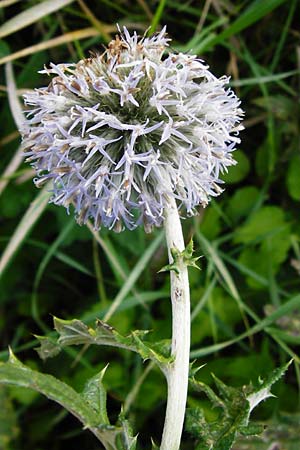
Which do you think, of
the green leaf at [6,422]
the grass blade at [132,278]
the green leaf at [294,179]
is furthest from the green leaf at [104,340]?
the green leaf at [294,179]

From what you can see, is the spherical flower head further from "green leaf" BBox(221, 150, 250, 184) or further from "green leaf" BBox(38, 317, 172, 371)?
"green leaf" BBox(221, 150, 250, 184)

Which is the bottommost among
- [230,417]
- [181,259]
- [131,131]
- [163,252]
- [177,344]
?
[230,417]

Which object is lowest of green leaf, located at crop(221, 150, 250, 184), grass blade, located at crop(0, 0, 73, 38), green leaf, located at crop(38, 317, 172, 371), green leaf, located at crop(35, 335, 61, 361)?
green leaf, located at crop(38, 317, 172, 371)

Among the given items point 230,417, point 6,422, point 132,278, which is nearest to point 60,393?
point 230,417

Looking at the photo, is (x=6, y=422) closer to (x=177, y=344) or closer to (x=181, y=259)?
(x=177, y=344)

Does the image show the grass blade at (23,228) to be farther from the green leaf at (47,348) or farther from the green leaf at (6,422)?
the green leaf at (47,348)

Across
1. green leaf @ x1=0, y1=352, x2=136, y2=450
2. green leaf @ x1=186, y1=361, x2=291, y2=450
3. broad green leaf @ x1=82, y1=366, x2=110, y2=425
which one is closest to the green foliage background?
green leaf @ x1=186, y1=361, x2=291, y2=450
